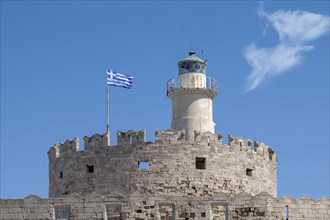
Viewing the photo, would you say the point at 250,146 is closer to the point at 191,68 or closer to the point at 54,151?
the point at 191,68

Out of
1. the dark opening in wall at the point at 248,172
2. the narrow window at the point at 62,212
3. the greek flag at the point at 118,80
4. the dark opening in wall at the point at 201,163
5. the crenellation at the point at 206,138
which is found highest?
the greek flag at the point at 118,80

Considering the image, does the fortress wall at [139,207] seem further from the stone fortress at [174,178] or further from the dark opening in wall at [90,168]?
the dark opening in wall at [90,168]

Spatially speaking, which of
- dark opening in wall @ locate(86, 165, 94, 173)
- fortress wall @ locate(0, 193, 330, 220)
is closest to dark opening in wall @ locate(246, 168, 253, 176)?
fortress wall @ locate(0, 193, 330, 220)

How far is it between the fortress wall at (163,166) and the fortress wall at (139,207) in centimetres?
260

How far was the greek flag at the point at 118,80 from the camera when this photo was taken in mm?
40450

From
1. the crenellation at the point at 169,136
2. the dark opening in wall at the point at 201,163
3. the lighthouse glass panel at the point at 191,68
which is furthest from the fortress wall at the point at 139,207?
the lighthouse glass panel at the point at 191,68

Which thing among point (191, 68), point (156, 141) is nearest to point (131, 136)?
point (156, 141)

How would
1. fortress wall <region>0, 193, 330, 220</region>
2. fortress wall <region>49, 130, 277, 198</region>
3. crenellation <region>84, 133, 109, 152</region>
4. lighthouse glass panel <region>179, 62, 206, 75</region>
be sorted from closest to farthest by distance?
fortress wall <region>0, 193, 330, 220</region>, fortress wall <region>49, 130, 277, 198</region>, crenellation <region>84, 133, 109, 152</region>, lighthouse glass panel <region>179, 62, 206, 75</region>

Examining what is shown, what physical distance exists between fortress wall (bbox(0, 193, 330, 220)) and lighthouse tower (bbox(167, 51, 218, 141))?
21.4 feet

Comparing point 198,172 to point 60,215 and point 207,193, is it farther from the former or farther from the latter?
point 60,215

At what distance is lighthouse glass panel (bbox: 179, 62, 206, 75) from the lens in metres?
42.1

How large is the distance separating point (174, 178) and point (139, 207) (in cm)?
330

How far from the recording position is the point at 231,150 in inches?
1475

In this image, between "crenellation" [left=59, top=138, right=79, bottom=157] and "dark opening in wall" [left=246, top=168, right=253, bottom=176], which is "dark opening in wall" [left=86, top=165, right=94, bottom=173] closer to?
"crenellation" [left=59, top=138, right=79, bottom=157]
